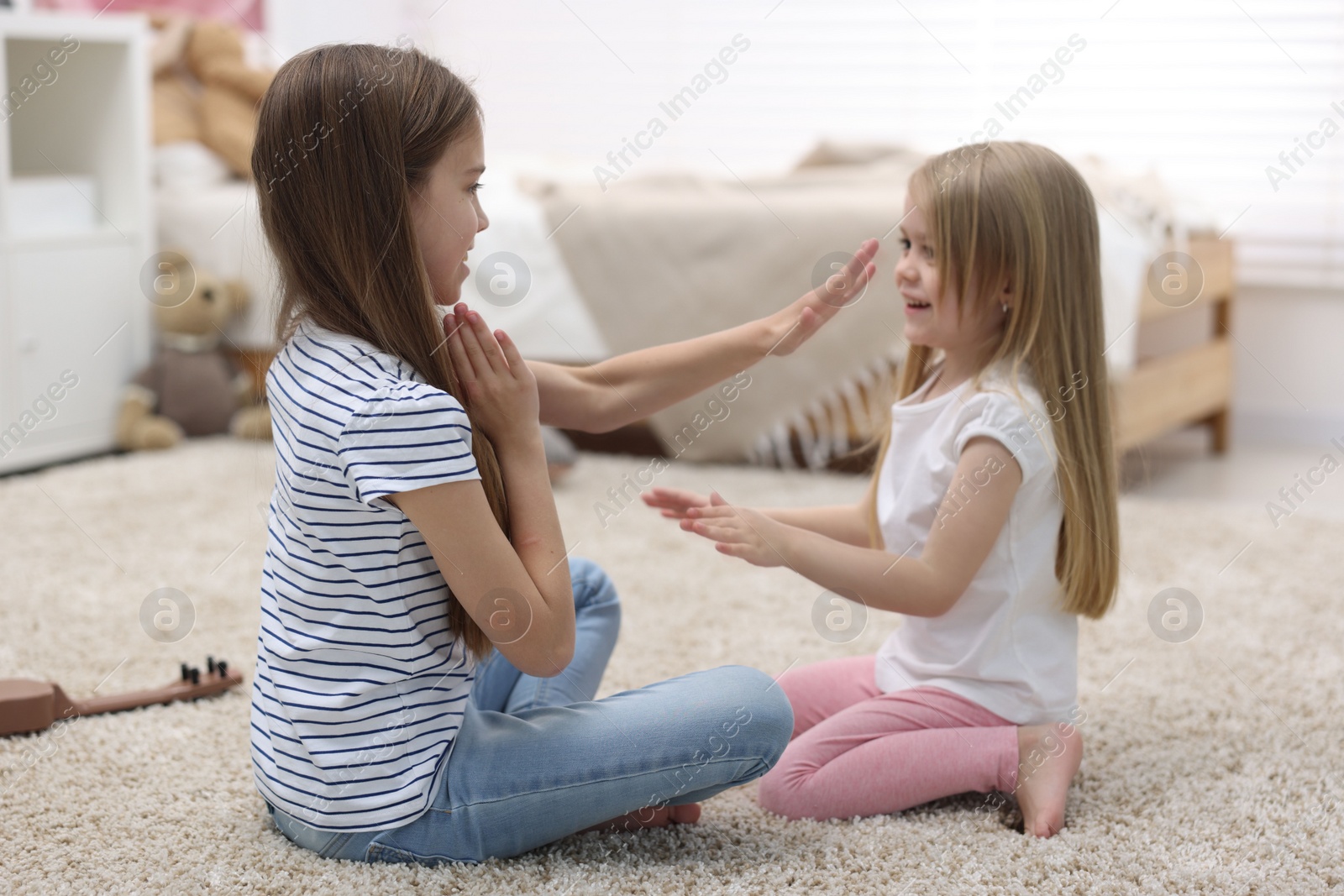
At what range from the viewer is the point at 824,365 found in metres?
2.06

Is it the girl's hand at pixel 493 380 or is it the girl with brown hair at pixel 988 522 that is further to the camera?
the girl with brown hair at pixel 988 522

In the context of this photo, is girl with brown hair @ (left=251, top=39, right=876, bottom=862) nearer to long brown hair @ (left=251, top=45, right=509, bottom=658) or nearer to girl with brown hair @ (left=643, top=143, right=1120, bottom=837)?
long brown hair @ (left=251, top=45, right=509, bottom=658)

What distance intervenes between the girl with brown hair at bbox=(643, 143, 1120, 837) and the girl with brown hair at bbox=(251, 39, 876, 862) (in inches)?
4.9

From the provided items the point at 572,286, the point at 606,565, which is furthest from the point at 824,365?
the point at 606,565

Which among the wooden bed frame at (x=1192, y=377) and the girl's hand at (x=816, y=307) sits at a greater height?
the girl's hand at (x=816, y=307)

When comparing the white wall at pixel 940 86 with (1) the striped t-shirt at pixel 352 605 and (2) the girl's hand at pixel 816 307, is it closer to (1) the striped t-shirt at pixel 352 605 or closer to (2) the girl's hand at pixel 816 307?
(2) the girl's hand at pixel 816 307

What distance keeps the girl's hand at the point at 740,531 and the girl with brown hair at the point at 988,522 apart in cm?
1

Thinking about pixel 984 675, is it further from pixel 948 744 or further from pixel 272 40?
pixel 272 40

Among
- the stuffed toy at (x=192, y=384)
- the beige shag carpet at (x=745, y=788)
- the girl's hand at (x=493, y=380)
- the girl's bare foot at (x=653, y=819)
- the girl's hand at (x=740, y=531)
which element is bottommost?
the beige shag carpet at (x=745, y=788)

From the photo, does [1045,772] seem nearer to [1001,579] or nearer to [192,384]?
[1001,579]

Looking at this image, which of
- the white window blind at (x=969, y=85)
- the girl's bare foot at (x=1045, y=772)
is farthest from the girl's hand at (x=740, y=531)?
the white window blind at (x=969, y=85)

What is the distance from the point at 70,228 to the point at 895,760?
6.16 ft

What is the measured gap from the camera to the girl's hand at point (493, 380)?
79cm

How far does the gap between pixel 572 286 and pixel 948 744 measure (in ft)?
4.68
